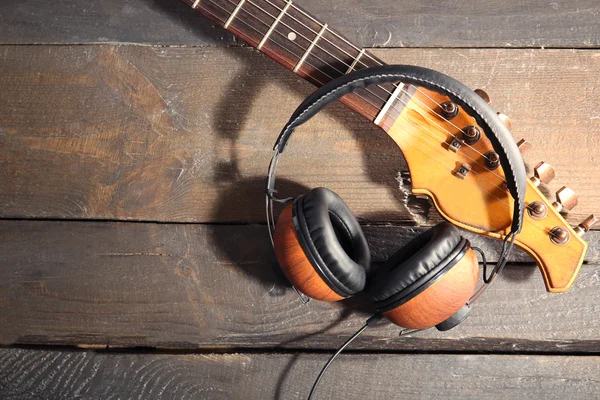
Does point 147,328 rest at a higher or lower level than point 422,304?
lower

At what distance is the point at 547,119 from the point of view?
0.82 metres

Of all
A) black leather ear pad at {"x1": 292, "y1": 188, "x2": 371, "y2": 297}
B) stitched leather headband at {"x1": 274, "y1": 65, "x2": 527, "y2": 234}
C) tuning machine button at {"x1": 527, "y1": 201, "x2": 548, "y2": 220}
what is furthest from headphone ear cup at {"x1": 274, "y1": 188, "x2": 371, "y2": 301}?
tuning machine button at {"x1": 527, "y1": 201, "x2": 548, "y2": 220}

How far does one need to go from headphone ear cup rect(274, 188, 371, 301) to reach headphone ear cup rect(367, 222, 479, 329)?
0.05 metres

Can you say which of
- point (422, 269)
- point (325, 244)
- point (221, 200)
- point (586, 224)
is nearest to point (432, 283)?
point (422, 269)

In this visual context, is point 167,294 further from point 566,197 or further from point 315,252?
point 566,197

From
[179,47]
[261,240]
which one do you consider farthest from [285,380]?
[179,47]

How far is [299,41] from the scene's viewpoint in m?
0.76

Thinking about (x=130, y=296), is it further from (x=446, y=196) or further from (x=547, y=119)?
(x=547, y=119)

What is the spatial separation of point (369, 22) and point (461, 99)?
0.99 feet

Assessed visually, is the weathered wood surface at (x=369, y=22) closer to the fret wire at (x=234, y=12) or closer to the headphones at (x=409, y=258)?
the fret wire at (x=234, y=12)

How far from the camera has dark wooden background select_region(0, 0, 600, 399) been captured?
2.69 feet

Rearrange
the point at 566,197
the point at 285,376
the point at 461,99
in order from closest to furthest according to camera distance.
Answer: the point at 461,99 < the point at 566,197 < the point at 285,376

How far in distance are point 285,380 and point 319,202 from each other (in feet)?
1.06

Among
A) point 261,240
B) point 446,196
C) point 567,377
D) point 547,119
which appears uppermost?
point 547,119
